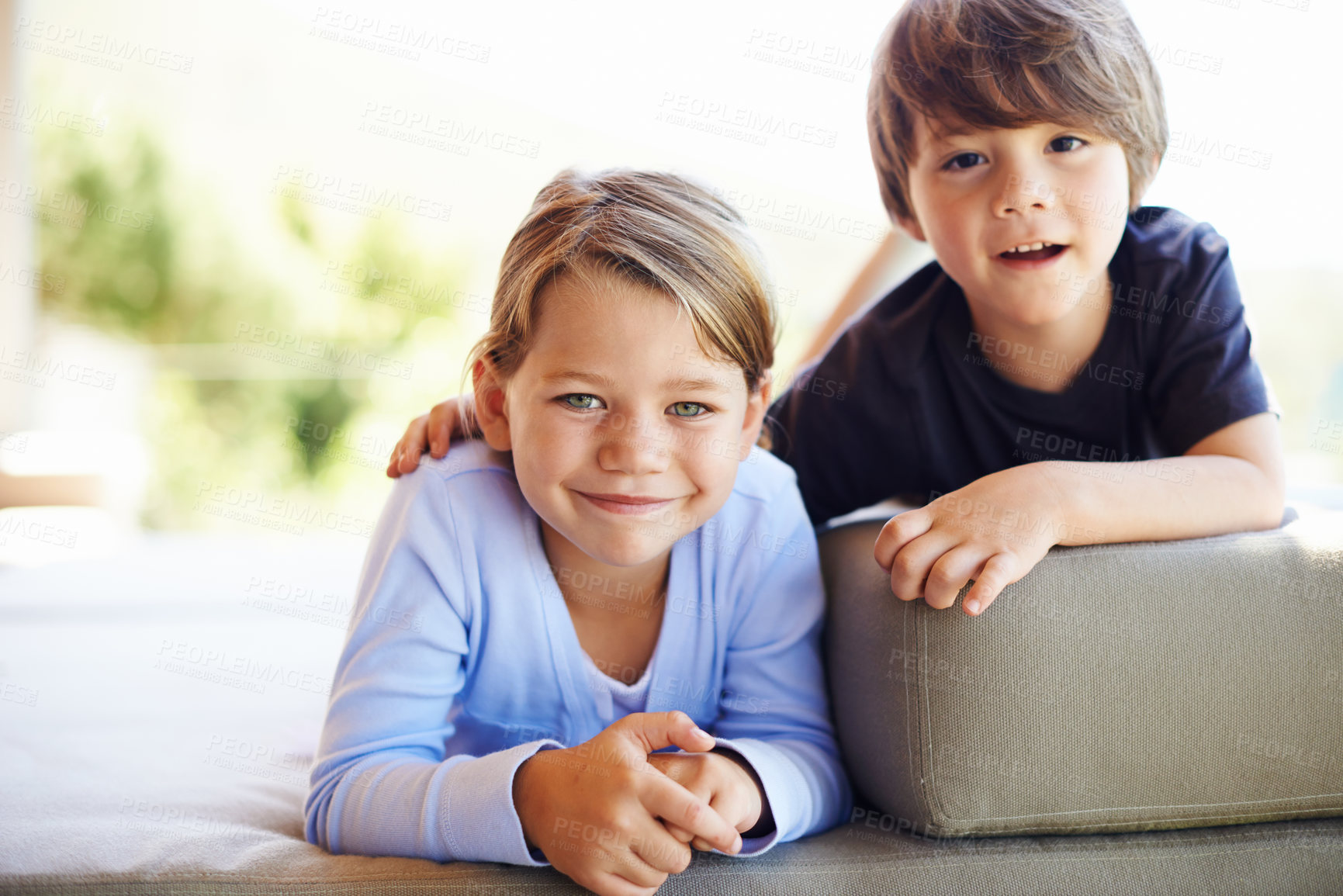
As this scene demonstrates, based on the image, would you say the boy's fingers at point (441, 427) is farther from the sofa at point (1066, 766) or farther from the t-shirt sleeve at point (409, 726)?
the sofa at point (1066, 766)

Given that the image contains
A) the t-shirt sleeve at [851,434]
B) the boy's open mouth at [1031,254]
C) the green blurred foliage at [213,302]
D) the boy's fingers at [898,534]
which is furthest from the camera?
the green blurred foliage at [213,302]

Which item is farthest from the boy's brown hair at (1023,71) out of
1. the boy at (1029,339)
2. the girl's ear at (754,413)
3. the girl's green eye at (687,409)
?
the girl's green eye at (687,409)

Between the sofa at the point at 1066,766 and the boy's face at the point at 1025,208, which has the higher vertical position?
the boy's face at the point at 1025,208

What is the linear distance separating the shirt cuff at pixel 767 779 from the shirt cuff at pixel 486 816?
0.18 meters

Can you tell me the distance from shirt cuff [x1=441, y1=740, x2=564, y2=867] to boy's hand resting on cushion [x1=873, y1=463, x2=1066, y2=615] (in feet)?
1.27

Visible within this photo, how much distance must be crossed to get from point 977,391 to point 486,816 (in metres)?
0.87

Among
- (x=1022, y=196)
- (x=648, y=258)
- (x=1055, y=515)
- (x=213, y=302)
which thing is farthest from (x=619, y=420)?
(x=213, y=302)

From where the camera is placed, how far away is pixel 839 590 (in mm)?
1009

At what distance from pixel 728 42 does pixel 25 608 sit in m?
2.51

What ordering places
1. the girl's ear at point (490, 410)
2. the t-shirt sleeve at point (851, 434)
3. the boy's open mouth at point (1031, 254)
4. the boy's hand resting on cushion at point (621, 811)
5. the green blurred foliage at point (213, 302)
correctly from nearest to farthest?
1. the boy's hand resting on cushion at point (621, 811)
2. the girl's ear at point (490, 410)
3. the boy's open mouth at point (1031, 254)
4. the t-shirt sleeve at point (851, 434)
5. the green blurred foliage at point (213, 302)

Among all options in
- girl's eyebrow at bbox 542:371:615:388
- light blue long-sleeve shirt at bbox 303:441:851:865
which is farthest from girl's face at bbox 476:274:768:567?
light blue long-sleeve shirt at bbox 303:441:851:865

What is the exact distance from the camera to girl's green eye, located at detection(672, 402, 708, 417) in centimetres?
93

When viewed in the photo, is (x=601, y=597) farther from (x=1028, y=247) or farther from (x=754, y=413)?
(x=1028, y=247)

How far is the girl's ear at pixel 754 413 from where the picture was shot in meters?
1.03
